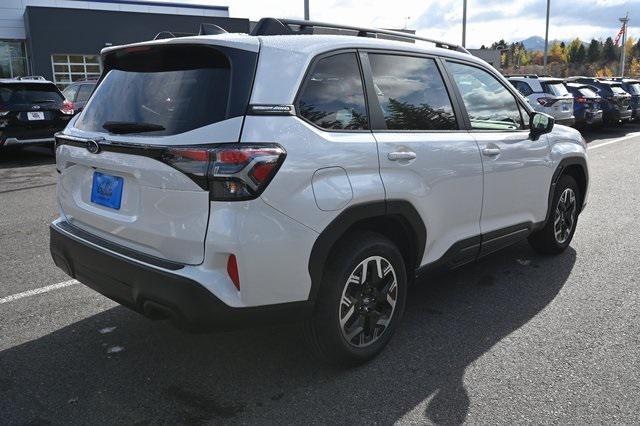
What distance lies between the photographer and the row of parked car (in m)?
15.5

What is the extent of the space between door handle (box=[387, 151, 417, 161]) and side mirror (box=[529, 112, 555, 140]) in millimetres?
1597

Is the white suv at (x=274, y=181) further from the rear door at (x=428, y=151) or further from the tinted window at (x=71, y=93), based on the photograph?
the tinted window at (x=71, y=93)

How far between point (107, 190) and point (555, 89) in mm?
15040

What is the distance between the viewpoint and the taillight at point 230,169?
2594mm

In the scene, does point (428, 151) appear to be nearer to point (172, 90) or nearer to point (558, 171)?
point (172, 90)

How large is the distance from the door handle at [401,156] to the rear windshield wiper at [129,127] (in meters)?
1.22

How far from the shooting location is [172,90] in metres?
2.92

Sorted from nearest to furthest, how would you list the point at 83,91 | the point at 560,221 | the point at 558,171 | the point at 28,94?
the point at 558,171 < the point at 560,221 < the point at 28,94 < the point at 83,91

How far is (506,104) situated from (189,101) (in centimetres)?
261

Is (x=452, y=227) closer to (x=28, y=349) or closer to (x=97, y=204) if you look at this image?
(x=97, y=204)

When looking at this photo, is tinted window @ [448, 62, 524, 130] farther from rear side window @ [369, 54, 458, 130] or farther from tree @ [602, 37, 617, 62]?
tree @ [602, 37, 617, 62]

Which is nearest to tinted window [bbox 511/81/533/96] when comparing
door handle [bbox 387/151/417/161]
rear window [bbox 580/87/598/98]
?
rear window [bbox 580/87/598/98]

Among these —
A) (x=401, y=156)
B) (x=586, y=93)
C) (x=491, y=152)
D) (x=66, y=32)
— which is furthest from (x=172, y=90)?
(x=66, y=32)

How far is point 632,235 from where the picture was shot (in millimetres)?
6000
